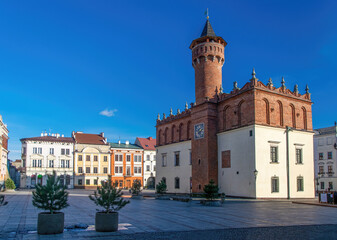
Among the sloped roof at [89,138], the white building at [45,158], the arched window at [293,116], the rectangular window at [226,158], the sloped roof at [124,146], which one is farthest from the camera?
the sloped roof at [124,146]

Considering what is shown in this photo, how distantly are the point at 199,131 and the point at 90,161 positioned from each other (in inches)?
1420

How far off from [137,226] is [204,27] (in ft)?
113

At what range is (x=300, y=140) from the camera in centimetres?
3422

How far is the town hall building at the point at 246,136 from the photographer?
3127cm

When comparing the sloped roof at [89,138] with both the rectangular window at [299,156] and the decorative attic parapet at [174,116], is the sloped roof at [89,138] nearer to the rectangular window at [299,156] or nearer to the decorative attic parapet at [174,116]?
the decorative attic parapet at [174,116]

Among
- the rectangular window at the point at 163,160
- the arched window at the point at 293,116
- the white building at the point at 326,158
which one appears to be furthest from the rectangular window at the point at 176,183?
the white building at the point at 326,158

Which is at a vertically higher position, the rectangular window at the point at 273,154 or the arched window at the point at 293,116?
the arched window at the point at 293,116

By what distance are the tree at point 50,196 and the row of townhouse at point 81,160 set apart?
2011 inches

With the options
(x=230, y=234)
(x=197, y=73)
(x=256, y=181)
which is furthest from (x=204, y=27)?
(x=230, y=234)

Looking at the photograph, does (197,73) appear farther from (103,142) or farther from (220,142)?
(103,142)

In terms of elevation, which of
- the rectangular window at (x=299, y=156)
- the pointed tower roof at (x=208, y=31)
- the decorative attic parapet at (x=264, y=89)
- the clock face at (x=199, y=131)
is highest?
the pointed tower roof at (x=208, y=31)

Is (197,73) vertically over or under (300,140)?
over

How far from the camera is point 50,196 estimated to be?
1084 cm

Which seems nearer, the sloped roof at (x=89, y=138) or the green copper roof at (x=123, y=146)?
the sloped roof at (x=89, y=138)
